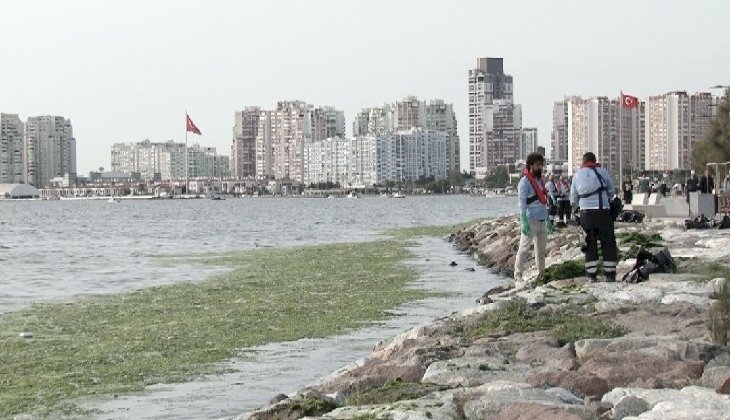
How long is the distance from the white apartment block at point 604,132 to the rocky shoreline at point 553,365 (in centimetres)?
11673

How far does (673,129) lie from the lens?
5787 inches

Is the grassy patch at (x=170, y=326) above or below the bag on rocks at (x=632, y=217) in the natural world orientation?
below

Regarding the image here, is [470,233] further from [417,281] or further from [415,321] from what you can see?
[415,321]

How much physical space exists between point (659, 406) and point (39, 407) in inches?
223

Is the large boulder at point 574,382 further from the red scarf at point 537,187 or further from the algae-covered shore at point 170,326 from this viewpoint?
the red scarf at point 537,187

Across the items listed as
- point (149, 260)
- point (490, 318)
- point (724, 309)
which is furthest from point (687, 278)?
point (149, 260)

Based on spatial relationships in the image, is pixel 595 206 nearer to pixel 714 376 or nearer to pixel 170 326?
pixel 170 326

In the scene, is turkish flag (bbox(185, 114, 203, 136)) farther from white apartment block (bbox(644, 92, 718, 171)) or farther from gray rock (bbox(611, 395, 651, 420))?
gray rock (bbox(611, 395, 651, 420))

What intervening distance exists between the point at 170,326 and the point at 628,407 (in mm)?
10356

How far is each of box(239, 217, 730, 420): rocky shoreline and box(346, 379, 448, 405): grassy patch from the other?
0.01 metres

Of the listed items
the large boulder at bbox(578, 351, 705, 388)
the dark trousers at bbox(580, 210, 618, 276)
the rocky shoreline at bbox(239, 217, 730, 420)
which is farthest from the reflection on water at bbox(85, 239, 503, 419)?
the large boulder at bbox(578, 351, 705, 388)

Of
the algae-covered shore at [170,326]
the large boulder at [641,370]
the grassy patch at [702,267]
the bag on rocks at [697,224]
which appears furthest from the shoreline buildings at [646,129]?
the large boulder at [641,370]

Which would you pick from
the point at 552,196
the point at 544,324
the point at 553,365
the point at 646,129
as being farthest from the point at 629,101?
the point at 646,129

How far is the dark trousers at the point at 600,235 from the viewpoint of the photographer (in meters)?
15.0
